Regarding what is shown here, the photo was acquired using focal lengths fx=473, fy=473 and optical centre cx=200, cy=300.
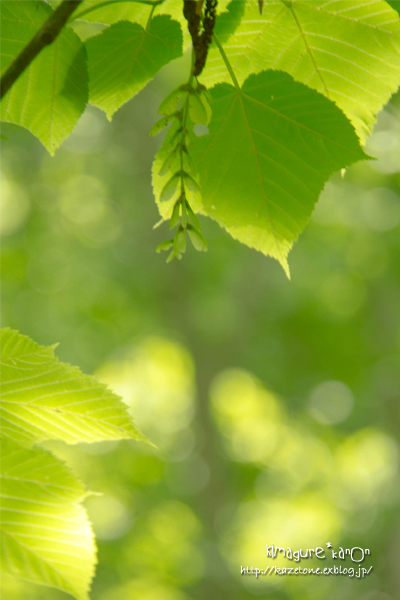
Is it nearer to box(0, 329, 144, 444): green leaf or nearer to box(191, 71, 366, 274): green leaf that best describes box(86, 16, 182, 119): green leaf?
box(191, 71, 366, 274): green leaf

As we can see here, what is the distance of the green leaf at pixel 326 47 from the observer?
663 millimetres

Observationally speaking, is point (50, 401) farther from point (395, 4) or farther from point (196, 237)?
point (395, 4)

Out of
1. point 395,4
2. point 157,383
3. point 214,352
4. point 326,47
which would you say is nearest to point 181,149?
point 326,47

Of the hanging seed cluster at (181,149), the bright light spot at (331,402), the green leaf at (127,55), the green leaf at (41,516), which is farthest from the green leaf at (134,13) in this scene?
the bright light spot at (331,402)

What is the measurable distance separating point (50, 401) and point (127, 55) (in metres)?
0.49

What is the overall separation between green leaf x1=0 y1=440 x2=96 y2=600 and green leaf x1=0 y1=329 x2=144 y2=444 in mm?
45

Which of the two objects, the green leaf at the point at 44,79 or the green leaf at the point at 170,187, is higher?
the green leaf at the point at 44,79

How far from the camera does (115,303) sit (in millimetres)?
8648

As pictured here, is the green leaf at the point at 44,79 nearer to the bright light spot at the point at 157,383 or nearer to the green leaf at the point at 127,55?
the green leaf at the point at 127,55

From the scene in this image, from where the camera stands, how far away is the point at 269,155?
0.71m

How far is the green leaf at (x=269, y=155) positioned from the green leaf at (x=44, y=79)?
187mm

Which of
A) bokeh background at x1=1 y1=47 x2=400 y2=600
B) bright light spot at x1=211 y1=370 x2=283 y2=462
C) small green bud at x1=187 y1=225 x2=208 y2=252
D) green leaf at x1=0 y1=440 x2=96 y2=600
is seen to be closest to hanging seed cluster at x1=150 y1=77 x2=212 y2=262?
small green bud at x1=187 y1=225 x2=208 y2=252

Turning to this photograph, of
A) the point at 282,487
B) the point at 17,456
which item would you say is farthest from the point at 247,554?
the point at 17,456

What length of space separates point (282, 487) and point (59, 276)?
5509 mm
